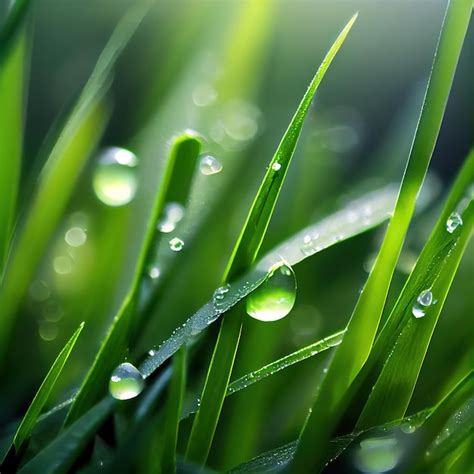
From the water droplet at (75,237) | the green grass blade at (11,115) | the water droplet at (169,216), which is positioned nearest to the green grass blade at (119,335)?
the water droplet at (169,216)

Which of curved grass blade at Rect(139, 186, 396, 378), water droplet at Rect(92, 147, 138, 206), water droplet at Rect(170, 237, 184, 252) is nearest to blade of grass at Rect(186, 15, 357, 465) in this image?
curved grass blade at Rect(139, 186, 396, 378)

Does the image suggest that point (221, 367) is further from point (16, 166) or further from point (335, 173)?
point (335, 173)

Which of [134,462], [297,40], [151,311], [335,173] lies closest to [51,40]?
[297,40]

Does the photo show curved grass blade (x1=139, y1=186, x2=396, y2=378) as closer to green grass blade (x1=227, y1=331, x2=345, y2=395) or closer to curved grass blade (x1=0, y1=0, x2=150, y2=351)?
green grass blade (x1=227, y1=331, x2=345, y2=395)

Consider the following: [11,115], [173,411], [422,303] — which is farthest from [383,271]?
[11,115]

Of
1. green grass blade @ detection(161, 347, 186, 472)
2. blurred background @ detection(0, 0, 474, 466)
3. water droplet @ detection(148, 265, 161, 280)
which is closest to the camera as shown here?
green grass blade @ detection(161, 347, 186, 472)

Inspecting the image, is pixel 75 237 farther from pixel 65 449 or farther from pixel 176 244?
pixel 65 449
